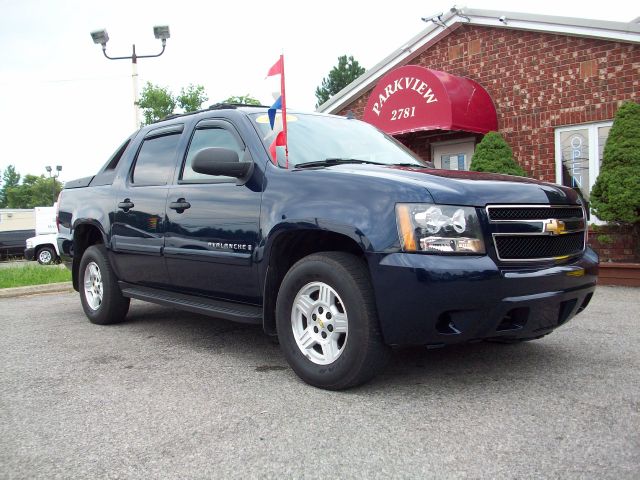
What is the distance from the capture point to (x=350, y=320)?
3.41 meters

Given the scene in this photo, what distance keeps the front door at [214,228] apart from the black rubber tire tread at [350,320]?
0.48 m

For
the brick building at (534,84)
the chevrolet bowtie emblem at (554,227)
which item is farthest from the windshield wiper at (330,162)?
the brick building at (534,84)

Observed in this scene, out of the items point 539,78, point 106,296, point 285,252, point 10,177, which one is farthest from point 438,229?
point 10,177

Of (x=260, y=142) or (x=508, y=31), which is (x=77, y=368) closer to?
(x=260, y=142)

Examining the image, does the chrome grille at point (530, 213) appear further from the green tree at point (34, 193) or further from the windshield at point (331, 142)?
the green tree at point (34, 193)

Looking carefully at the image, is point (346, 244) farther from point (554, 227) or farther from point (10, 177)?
point (10, 177)

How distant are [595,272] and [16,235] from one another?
2694cm

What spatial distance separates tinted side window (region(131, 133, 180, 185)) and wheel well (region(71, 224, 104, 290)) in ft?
3.56

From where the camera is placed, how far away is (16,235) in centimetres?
2644

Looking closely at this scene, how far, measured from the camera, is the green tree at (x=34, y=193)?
3172 inches

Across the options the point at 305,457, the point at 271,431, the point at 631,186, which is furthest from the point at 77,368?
the point at 631,186

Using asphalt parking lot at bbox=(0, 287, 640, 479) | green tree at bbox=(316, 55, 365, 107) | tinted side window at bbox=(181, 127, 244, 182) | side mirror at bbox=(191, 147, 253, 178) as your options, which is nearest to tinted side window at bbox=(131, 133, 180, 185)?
tinted side window at bbox=(181, 127, 244, 182)

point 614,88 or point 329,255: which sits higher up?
point 614,88

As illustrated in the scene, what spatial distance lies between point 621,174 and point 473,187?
630 centimetres
